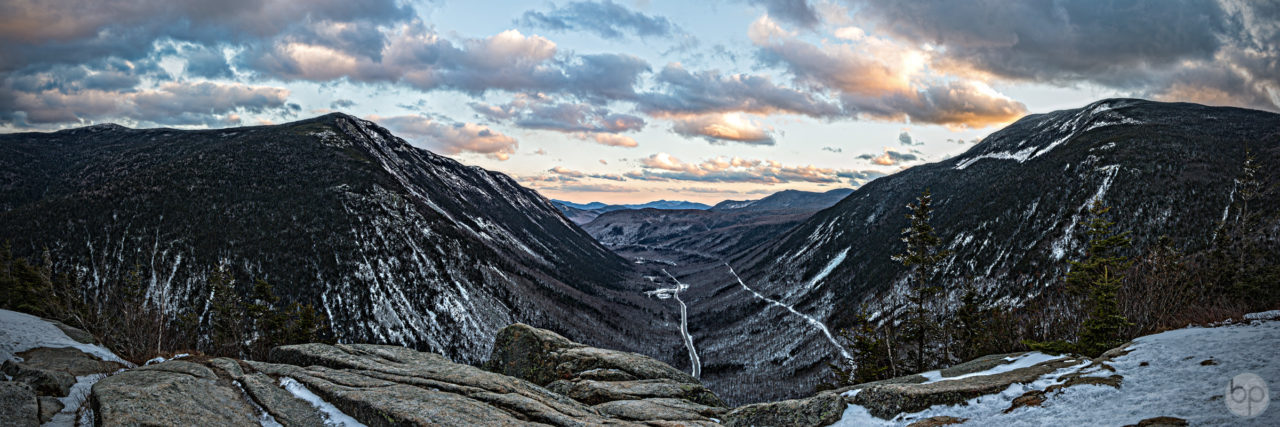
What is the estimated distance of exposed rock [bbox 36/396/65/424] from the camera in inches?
638

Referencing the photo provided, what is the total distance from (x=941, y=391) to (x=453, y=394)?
67.5ft

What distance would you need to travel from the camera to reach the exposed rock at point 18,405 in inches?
595

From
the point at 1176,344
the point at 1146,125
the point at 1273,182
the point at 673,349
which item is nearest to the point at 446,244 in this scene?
the point at 673,349

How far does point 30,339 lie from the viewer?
25781mm

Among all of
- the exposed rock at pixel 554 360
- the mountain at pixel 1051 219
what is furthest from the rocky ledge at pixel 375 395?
the mountain at pixel 1051 219

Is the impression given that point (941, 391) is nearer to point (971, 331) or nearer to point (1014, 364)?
point (1014, 364)

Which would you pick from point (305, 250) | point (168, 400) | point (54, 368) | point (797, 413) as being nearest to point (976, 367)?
point (797, 413)

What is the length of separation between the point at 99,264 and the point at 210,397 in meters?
188

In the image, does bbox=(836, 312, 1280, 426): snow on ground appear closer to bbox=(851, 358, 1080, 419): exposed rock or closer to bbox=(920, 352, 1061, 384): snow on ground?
bbox=(851, 358, 1080, 419): exposed rock

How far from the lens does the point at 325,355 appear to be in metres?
27.8

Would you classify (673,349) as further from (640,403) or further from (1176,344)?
(1176,344)

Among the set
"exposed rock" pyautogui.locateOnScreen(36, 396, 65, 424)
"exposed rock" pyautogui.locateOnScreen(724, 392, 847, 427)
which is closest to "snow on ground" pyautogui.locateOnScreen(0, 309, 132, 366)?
"exposed rock" pyautogui.locateOnScreen(36, 396, 65, 424)

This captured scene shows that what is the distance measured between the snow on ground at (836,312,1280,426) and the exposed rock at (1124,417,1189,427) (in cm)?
21

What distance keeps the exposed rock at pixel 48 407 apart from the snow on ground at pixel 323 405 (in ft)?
21.7
